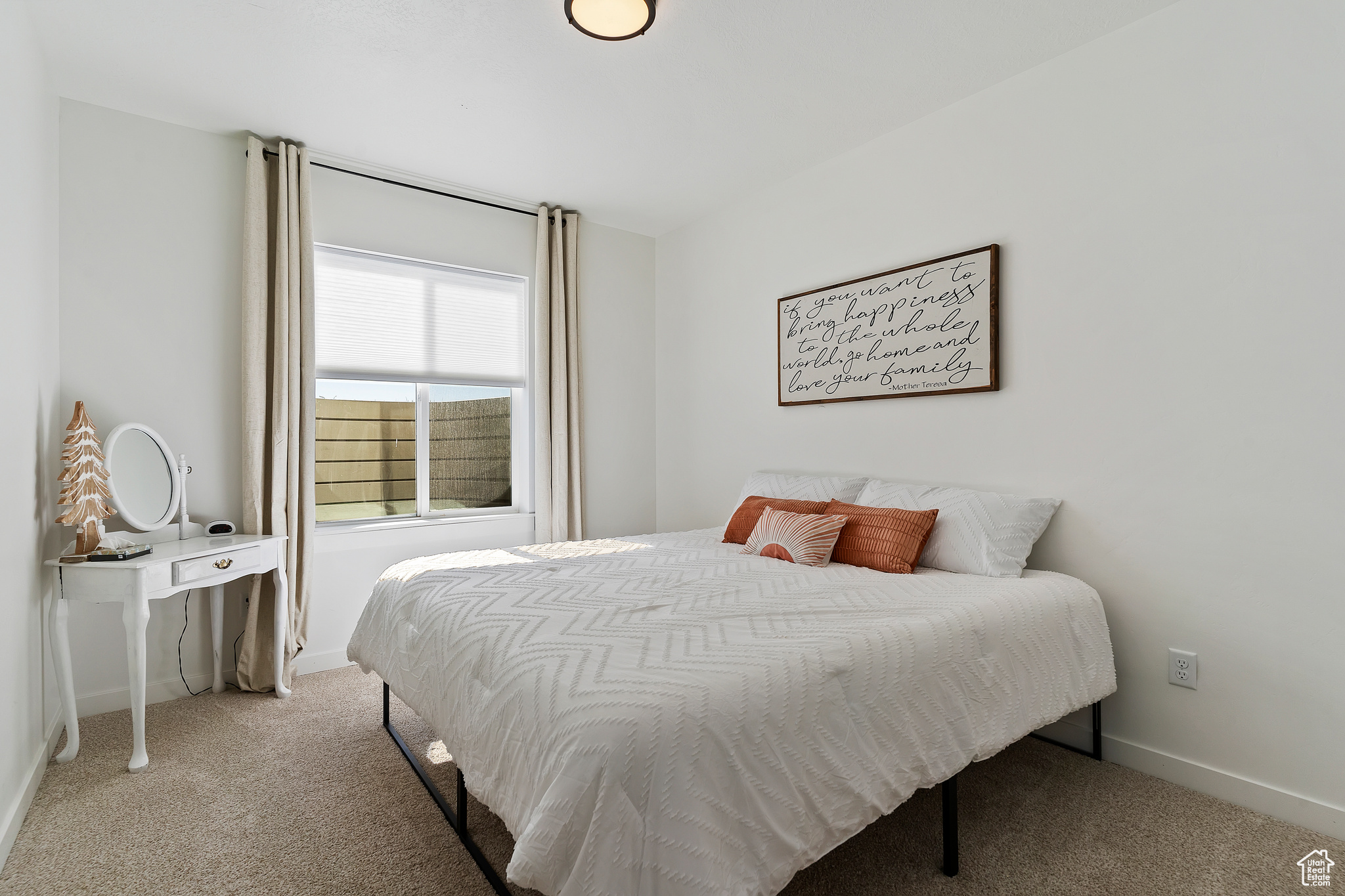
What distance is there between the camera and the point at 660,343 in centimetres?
439

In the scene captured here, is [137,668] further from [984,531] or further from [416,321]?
[984,531]

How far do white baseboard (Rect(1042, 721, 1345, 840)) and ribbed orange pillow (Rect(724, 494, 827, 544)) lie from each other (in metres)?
1.22

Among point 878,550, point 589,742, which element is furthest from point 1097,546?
point 589,742

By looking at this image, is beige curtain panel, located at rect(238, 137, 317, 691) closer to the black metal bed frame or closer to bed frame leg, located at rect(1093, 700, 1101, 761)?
the black metal bed frame

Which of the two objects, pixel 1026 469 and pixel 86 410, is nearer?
pixel 1026 469

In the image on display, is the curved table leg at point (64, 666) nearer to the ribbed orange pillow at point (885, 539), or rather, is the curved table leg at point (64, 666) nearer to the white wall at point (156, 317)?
the white wall at point (156, 317)

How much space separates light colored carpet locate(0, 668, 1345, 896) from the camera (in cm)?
163

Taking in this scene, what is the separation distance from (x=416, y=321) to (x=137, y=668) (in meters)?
2.01

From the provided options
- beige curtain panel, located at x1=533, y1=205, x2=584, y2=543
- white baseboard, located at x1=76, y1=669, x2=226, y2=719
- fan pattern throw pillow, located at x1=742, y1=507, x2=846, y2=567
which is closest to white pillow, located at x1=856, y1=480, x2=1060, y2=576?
fan pattern throw pillow, located at x1=742, y1=507, x2=846, y2=567

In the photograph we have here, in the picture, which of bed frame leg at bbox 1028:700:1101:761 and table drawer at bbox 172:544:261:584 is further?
table drawer at bbox 172:544:261:584

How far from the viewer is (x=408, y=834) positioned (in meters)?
1.85

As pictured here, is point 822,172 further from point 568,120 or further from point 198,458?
point 198,458

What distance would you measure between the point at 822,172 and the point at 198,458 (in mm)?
3253

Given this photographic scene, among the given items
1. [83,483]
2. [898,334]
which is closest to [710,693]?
[898,334]
